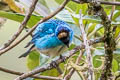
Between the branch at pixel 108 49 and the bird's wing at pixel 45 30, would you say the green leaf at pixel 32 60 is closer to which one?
the bird's wing at pixel 45 30

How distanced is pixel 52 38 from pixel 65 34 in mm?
140

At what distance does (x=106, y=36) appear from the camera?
791mm

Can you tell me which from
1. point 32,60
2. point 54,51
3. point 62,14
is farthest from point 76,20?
point 32,60

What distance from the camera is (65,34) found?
49.9 inches

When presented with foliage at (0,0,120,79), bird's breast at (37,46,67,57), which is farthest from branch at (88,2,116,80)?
bird's breast at (37,46,67,57)

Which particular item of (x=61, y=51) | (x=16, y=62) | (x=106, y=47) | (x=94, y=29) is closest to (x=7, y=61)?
(x=16, y=62)

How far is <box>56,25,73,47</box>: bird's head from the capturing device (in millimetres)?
1231

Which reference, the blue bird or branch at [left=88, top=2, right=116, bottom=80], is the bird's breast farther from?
branch at [left=88, top=2, right=116, bottom=80]

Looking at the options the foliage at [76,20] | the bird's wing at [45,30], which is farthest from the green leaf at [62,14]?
the bird's wing at [45,30]

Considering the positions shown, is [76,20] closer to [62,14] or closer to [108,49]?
[62,14]

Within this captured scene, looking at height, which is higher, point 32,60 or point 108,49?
point 108,49

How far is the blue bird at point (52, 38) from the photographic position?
1258 mm

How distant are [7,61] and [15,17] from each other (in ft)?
3.09

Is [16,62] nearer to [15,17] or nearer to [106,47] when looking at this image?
[15,17]
